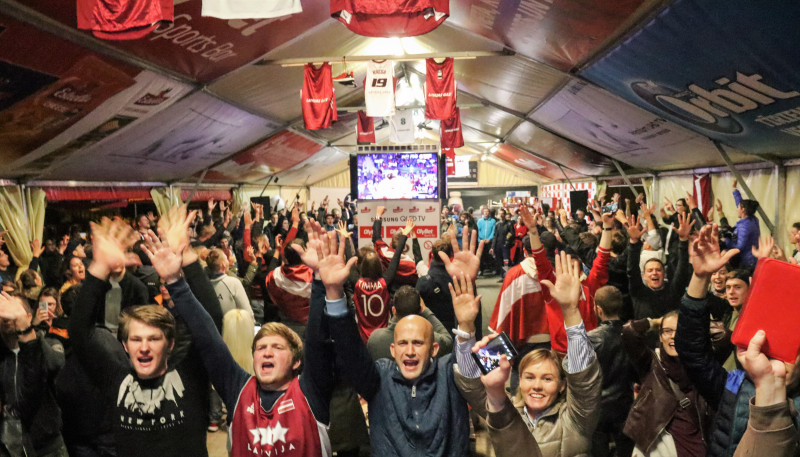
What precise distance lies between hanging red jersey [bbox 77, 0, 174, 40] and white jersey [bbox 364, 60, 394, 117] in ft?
17.6

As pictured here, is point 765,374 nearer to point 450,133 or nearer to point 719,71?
point 719,71

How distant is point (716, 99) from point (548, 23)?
2.10m

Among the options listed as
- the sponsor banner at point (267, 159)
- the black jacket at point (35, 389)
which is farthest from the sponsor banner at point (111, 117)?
the black jacket at point (35, 389)

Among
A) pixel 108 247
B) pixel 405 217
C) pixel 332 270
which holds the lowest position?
pixel 332 270

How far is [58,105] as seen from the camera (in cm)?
732

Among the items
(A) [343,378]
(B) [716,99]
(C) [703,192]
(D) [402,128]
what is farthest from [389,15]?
(C) [703,192]

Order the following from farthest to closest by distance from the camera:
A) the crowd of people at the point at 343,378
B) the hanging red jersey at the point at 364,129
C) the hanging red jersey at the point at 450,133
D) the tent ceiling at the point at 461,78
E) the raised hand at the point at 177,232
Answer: the hanging red jersey at the point at 450,133 → the hanging red jersey at the point at 364,129 → the tent ceiling at the point at 461,78 → the raised hand at the point at 177,232 → the crowd of people at the point at 343,378

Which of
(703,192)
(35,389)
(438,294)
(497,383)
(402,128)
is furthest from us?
(402,128)

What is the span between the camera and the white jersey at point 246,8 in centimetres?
413

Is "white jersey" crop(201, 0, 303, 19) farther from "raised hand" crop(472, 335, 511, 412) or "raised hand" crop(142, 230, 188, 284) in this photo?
"raised hand" crop(472, 335, 511, 412)

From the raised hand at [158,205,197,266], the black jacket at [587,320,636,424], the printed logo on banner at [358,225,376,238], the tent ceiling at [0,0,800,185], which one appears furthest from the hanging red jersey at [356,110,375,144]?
the raised hand at [158,205,197,266]

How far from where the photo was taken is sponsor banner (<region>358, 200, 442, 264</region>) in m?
9.59

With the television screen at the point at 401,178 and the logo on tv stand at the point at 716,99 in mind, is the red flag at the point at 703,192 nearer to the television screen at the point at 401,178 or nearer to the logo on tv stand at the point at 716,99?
the logo on tv stand at the point at 716,99

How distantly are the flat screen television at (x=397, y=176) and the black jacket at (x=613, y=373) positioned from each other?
6.45 meters
